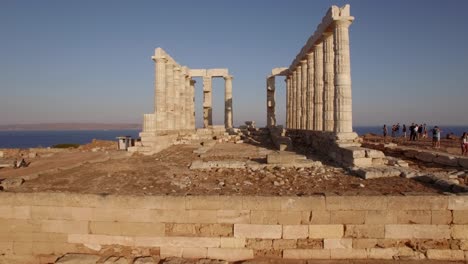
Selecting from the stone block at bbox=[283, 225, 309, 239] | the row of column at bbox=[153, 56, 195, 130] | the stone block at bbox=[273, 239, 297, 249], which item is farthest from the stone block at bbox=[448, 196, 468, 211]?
the row of column at bbox=[153, 56, 195, 130]

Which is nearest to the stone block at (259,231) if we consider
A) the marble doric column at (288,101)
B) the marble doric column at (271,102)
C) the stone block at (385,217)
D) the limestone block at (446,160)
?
the stone block at (385,217)

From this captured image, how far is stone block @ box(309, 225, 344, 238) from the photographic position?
711 centimetres

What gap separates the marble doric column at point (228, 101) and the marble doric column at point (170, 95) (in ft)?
36.2

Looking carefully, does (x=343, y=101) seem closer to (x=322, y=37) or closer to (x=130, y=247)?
(x=322, y=37)

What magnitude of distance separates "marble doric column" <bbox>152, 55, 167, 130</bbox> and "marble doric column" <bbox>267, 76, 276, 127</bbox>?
15.5 m

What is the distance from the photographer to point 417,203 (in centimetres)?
704

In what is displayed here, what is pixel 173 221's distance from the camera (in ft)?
24.2

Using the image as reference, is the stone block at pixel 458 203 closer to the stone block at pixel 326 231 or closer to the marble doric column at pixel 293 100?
the stone block at pixel 326 231

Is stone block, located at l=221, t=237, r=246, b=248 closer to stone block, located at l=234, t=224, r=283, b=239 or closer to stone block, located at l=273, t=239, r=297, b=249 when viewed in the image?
stone block, located at l=234, t=224, r=283, b=239

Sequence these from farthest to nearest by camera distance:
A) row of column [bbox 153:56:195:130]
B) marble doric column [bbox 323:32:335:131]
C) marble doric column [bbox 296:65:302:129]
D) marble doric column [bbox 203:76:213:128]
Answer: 1. marble doric column [bbox 203:76:213:128]
2. marble doric column [bbox 296:65:302:129]
3. row of column [bbox 153:56:195:130]
4. marble doric column [bbox 323:32:335:131]

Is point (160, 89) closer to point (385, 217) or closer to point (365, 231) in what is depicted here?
point (365, 231)

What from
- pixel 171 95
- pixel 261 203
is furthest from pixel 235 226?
pixel 171 95

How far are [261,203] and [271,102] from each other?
3044 centimetres

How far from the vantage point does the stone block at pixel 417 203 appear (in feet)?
23.0
